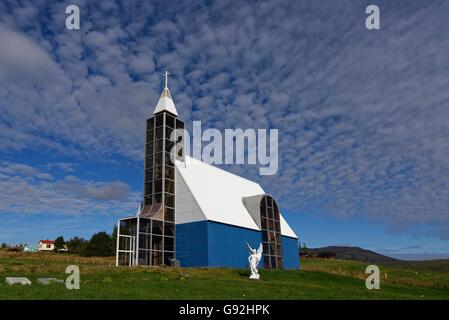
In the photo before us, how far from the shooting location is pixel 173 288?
1856 centimetres

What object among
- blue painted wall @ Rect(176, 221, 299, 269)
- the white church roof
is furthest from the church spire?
blue painted wall @ Rect(176, 221, 299, 269)

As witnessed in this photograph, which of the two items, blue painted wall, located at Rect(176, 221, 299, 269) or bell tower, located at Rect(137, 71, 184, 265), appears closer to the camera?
blue painted wall, located at Rect(176, 221, 299, 269)

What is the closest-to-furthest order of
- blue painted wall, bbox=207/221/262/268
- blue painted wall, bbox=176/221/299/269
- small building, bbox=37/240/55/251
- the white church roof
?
1. blue painted wall, bbox=176/221/299/269
2. blue painted wall, bbox=207/221/262/268
3. the white church roof
4. small building, bbox=37/240/55/251

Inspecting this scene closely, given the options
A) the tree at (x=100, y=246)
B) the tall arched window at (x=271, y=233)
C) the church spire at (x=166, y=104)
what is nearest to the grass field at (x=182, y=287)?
the tall arched window at (x=271, y=233)

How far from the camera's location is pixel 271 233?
43.7 metres

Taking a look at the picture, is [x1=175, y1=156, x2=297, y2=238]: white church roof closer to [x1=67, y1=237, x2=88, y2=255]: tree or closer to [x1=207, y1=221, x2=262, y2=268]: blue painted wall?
[x1=207, y1=221, x2=262, y2=268]: blue painted wall

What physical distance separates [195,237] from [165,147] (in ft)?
29.4

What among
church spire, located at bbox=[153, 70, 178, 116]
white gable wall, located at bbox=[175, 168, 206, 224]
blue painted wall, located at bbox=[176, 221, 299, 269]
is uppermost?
church spire, located at bbox=[153, 70, 178, 116]

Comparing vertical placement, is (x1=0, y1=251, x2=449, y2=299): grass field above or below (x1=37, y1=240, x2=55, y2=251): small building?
above

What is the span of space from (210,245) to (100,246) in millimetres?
32084

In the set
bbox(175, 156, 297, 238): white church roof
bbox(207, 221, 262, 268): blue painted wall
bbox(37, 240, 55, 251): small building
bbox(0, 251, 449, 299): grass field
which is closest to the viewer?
bbox(0, 251, 449, 299): grass field

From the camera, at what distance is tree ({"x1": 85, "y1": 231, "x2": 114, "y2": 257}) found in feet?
200
